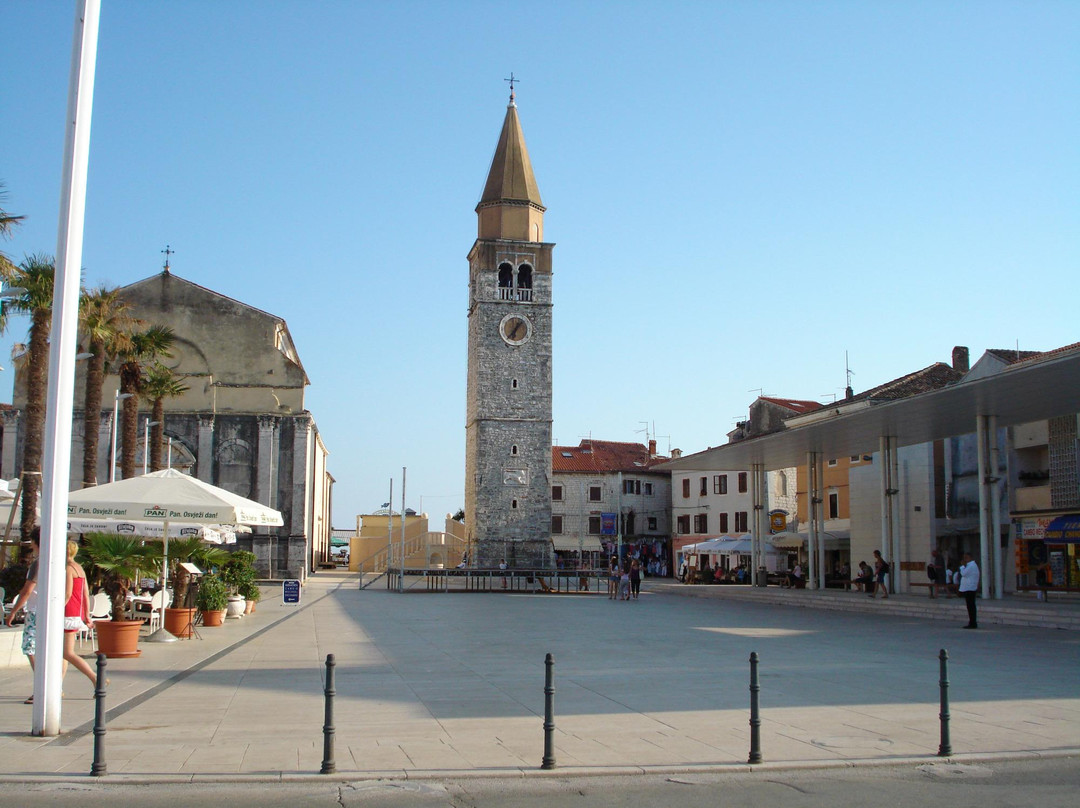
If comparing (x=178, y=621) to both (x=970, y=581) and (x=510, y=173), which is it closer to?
(x=970, y=581)

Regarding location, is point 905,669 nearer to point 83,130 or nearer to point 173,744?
point 173,744

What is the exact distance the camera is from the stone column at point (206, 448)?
4734cm

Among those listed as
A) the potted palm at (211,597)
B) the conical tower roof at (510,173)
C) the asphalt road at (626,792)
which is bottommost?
the asphalt road at (626,792)

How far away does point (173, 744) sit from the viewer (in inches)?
356

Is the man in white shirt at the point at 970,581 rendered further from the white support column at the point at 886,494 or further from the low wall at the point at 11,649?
the low wall at the point at 11,649

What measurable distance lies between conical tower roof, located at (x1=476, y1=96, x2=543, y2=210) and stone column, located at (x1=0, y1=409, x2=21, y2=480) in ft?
101

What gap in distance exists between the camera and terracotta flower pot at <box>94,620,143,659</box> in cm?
1536

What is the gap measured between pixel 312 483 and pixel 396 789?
162ft

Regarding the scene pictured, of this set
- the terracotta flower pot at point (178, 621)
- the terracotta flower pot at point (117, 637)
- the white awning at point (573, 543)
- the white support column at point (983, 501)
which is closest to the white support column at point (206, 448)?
the white awning at point (573, 543)

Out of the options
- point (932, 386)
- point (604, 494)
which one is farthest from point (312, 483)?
point (932, 386)

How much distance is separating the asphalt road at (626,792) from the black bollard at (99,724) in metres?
0.12

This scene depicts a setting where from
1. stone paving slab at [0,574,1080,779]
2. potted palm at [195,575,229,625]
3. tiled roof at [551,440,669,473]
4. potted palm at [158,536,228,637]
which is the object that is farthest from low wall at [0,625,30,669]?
tiled roof at [551,440,669,473]

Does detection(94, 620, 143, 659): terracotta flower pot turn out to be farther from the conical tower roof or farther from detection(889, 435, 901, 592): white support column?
the conical tower roof

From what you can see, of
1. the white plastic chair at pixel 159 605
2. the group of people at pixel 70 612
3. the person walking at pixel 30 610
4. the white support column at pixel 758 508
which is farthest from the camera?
the white support column at pixel 758 508
